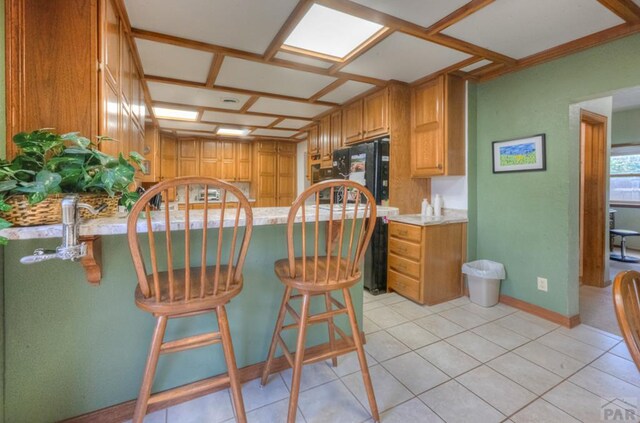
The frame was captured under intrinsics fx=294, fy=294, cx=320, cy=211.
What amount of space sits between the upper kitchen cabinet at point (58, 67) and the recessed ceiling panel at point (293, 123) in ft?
10.7

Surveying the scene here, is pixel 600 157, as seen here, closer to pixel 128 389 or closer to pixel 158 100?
pixel 128 389

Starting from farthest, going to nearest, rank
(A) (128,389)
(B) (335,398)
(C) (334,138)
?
1. (C) (334,138)
2. (B) (335,398)
3. (A) (128,389)

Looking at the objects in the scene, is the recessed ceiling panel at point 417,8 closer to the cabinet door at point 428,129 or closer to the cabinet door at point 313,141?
the cabinet door at point 428,129

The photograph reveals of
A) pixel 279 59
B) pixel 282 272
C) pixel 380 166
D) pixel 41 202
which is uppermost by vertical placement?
pixel 279 59

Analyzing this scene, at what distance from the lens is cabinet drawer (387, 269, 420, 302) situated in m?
2.89

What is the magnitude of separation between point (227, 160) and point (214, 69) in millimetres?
3456

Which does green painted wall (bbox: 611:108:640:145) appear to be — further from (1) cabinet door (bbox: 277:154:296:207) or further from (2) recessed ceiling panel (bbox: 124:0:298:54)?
(2) recessed ceiling panel (bbox: 124:0:298:54)

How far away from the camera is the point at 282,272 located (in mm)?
1462

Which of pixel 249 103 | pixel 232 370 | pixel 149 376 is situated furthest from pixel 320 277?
pixel 249 103

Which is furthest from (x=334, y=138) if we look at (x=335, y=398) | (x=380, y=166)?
(x=335, y=398)

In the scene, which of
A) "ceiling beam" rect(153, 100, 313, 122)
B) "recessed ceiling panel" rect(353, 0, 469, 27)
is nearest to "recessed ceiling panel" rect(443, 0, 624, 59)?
"recessed ceiling panel" rect(353, 0, 469, 27)

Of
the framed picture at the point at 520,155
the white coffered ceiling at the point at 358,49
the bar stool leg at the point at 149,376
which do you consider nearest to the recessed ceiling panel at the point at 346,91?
the white coffered ceiling at the point at 358,49

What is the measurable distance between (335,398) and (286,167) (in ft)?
16.9

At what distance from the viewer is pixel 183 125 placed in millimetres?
4809
